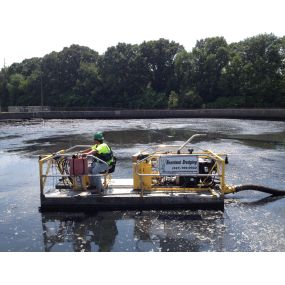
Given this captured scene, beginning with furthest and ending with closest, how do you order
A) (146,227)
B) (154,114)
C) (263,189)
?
1. (154,114)
2. (263,189)
3. (146,227)

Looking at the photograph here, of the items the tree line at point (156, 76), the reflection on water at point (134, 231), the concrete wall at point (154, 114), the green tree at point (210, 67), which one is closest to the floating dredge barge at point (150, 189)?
the reflection on water at point (134, 231)

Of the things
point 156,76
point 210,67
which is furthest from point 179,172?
point 156,76

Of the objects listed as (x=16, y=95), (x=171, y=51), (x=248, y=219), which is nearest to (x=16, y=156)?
(x=248, y=219)

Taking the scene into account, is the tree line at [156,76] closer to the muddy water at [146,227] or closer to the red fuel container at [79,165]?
the muddy water at [146,227]

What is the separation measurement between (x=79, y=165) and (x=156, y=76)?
82972mm

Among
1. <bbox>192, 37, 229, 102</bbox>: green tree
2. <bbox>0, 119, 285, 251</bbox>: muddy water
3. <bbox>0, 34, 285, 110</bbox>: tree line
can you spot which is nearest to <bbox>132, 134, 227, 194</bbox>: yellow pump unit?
<bbox>0, 119, 285, 251</bbox>: muddy water

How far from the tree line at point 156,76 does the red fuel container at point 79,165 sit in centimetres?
6258

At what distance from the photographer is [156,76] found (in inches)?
3605

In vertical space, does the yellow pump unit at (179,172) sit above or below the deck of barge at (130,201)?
above

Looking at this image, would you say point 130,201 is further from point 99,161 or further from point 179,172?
point 179,172

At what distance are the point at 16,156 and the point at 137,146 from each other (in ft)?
24.5

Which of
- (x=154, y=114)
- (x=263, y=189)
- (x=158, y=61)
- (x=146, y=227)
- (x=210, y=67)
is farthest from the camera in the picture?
(x=158, y=61)

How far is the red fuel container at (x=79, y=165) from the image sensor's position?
10.2 metres

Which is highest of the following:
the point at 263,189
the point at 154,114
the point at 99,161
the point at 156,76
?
the point at 156,76
